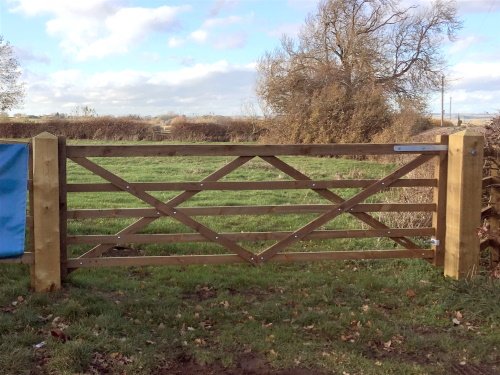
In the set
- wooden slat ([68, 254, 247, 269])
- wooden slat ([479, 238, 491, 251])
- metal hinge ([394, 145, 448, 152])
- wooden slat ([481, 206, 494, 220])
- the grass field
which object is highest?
metal hinge ([394, 145, 448, 152])

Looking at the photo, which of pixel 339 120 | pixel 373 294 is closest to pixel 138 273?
pixel 373 294

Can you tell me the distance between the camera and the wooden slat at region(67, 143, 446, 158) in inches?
241

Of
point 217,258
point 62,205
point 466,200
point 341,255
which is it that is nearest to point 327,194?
point 341,255

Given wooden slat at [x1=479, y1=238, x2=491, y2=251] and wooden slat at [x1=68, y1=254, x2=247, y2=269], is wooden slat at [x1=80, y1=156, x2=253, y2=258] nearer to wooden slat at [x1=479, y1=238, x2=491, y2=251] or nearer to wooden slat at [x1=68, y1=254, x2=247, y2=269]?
wooden slat at [x1=68, y1=254, x2=247, y2=269]

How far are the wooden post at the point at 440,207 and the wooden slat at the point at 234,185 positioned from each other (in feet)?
0.33

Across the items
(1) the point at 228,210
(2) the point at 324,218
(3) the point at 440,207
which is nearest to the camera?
(1) the point at 228,210

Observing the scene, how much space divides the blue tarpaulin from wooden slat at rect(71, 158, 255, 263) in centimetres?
60

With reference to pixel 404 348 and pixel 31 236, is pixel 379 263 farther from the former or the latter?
pixel 31 236

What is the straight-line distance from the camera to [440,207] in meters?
6.86

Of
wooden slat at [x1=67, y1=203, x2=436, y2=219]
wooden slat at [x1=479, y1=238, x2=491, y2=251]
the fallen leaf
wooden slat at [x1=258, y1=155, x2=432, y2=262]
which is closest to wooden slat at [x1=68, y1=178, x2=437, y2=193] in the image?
wooden slat at [x1=258, y1=155, x2=432, y2=262]

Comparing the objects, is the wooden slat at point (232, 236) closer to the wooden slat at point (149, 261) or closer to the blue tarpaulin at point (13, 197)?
the wooden slat at point (149, 261)

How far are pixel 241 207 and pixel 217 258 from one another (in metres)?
0.67

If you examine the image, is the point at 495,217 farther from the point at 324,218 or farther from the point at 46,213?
the point at 46,213

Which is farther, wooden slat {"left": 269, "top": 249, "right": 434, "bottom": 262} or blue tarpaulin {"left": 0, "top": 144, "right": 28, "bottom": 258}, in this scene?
wooden slat {"left": 269, "top": 249, "right": 434, "bottom": 262}
